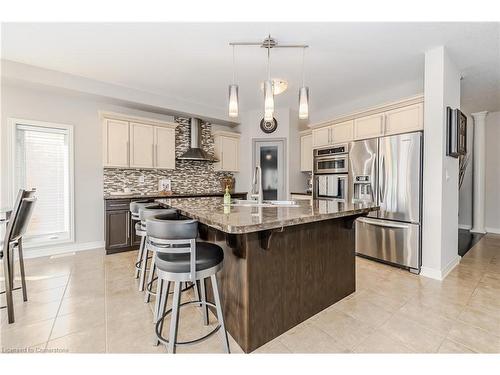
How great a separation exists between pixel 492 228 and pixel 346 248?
5.22m

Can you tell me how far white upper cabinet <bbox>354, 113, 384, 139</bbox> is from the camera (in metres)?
3.46

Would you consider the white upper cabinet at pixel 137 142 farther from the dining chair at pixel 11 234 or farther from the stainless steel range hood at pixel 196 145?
the dining chair at pixel 11 234

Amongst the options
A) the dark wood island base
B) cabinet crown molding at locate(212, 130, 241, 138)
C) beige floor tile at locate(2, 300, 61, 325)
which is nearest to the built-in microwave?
the dark wood island base

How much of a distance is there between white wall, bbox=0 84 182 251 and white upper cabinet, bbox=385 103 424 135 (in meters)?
4.31

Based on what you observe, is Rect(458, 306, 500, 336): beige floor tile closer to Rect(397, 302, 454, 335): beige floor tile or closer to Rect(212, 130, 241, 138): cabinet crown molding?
Rect(397, 302, 454, 335): beige floor tile

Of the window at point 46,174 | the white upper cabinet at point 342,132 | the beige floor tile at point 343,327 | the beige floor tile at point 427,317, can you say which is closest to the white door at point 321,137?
the white upper cabinet at point 342,132

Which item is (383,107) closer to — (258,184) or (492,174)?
(258,184)

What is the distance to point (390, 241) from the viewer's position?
322 cm

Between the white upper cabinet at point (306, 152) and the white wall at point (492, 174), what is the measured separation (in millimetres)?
3958

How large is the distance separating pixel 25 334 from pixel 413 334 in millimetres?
2909

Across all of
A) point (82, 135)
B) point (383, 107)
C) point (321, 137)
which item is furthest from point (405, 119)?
point (82, 135)

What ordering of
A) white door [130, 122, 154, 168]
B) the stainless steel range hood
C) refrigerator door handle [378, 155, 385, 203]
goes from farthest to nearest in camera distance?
the stainless steel range hood, white door [130, 122, 154, 168], refrigerator door handle [378, 155, 385, 203]
